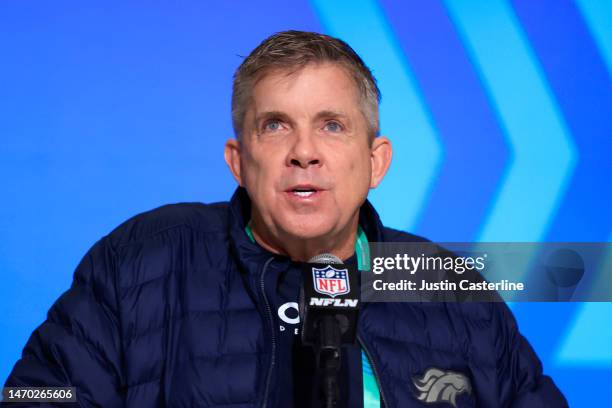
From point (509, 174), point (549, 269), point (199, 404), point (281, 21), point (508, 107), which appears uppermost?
point (281, 21)

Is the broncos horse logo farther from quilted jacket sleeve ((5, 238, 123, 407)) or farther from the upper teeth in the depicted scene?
quilted jacket sleeve ((5, 238, 123, 407))

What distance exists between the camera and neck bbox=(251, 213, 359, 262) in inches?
73.1

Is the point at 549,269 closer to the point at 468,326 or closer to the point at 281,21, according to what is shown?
the point at 468,326

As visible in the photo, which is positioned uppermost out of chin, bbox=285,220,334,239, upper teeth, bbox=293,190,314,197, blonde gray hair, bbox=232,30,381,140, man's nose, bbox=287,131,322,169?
blonde gray hair, bbox=232,30,381,140

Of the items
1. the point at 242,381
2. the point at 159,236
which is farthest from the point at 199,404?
the point at 159,236

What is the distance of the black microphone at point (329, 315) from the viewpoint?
1.21m

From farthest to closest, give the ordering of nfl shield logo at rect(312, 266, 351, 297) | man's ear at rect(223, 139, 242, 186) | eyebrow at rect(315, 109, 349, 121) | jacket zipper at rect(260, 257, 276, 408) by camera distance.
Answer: man's ear at rect(223, 139, 242, 186), eyebrow at rect(315, 109, 349, 121), jacket zipper at rect(260, 257, 276, 408), nfl shield logo at rect(312, 266, 351, 297)

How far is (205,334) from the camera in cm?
175

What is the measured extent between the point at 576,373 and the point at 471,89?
2.96 feet

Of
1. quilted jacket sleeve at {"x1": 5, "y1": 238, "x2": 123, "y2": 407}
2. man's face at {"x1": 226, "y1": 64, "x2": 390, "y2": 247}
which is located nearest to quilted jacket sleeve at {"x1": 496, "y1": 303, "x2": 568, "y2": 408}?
man's face at {"x1": 226, "y1": 64, "x2": 390, "y2": 247}

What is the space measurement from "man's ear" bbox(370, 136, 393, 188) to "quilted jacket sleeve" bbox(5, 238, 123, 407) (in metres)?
0.60

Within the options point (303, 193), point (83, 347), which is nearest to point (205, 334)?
point (83, 347)

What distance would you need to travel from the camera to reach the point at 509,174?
264 cm

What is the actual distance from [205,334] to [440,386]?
483 mm
